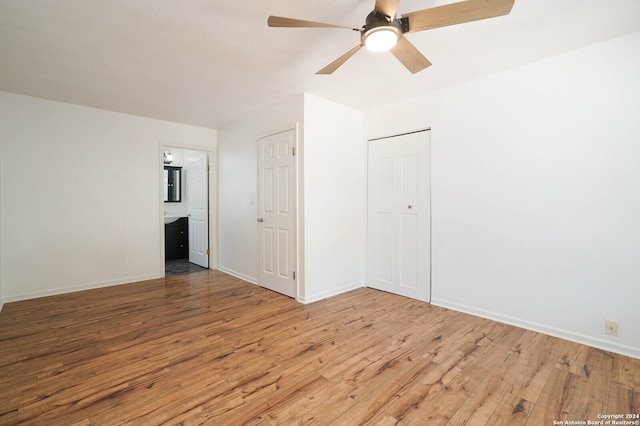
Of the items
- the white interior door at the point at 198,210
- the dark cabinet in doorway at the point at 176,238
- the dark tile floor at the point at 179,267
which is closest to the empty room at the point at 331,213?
the dark tile floor at the point at 179,267

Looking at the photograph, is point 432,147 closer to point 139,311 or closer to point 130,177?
point 139,311

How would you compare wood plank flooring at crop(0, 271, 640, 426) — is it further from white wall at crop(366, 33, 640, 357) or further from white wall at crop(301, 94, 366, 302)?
white wall at crop(301, 94, 366, 302)

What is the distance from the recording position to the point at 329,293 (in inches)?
143

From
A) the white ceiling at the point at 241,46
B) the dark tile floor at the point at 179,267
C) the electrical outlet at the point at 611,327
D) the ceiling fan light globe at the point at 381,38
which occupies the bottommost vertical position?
the dark tile floor at the point at 179,267

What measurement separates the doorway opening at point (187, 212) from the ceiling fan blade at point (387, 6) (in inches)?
161

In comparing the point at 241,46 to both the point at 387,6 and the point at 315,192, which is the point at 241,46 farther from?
the point at 315,192

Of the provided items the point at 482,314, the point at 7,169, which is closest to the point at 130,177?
the point at 7,169

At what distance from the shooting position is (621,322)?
7.29 ft

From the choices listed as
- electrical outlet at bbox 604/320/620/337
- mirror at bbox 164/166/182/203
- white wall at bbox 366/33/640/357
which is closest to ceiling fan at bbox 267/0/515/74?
white wall at bbox 366/33/640/357

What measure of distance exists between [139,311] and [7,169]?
7.69ft

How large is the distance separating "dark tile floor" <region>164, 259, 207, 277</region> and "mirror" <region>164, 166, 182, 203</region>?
4.55ft

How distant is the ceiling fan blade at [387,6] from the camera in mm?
1495

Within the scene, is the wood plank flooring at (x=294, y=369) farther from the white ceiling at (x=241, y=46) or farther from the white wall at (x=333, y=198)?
the white ceiling at (x=241, y=46)

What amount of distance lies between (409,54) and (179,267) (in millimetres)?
5023
